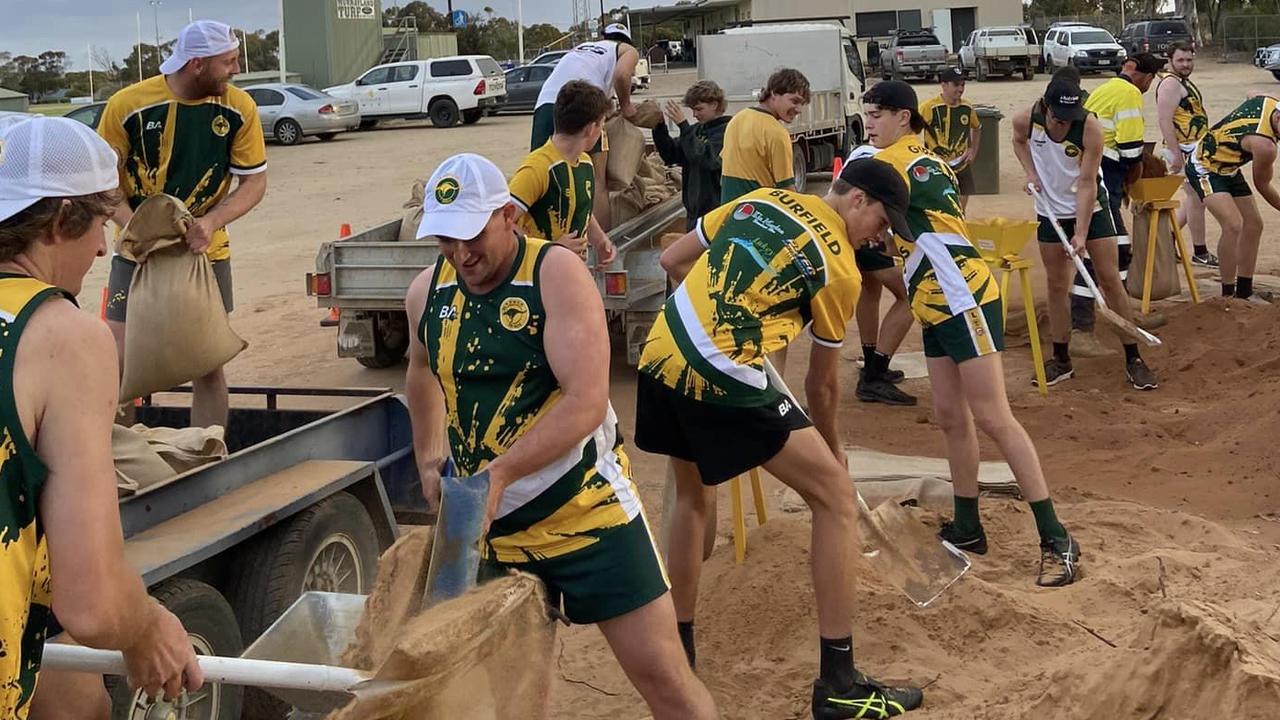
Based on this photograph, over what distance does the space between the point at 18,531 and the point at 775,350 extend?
2622mm

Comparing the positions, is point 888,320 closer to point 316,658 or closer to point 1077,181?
point 1077,181

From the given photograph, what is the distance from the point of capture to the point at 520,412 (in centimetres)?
358

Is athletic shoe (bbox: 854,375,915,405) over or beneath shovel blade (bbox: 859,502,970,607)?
over

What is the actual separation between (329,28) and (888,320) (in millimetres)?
36442

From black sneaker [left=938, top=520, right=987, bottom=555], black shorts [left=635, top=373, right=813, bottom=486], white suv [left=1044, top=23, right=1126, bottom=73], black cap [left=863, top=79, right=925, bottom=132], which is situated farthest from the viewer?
white suv [left=1044, top=23, right=1126, bottom=73]

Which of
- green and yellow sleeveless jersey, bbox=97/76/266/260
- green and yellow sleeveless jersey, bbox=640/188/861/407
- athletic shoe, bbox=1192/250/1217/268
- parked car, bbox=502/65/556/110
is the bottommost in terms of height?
athletic shoe, bbox=1192/250/1217/268

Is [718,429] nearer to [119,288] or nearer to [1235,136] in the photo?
[119,288]

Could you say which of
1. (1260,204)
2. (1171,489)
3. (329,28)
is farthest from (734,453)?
(329,28)

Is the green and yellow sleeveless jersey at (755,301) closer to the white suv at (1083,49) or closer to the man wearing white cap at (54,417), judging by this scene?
the man wearing white cap at (54,417)

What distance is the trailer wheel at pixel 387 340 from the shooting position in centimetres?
1044

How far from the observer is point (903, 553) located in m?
5.69

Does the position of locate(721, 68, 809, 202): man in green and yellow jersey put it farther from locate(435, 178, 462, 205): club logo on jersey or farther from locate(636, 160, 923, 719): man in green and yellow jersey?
locate(435, 178, 462, 205): club logo on jersey

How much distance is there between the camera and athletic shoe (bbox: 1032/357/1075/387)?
940 cm

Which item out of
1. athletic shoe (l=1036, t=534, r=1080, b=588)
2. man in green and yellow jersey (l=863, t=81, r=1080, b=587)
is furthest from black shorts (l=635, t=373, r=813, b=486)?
athletic shoe (l=1036, t=534, r=1080, b=588)
